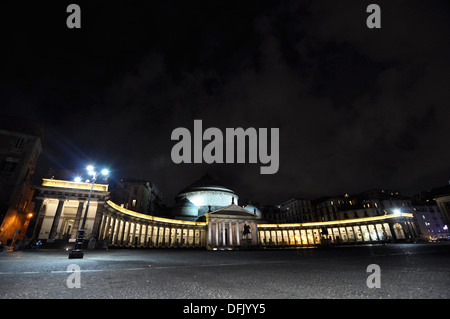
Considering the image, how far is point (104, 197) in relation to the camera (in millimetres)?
29703

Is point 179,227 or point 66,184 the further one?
point 179,227

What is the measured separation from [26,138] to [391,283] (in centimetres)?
4301

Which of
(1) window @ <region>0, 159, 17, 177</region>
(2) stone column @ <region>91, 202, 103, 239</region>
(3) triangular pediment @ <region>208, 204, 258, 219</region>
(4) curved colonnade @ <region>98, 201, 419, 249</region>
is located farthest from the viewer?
(3) triangular pediment @ <region>208, 204, 258, 219</region>

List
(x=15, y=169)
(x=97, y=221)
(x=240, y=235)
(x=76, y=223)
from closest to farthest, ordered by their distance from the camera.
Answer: (x=76, y=223) → (x=97, y=221) → (x=15, y=169) → (x=240, y=235)

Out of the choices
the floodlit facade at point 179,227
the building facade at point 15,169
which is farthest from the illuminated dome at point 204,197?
the building facade at point 15,169

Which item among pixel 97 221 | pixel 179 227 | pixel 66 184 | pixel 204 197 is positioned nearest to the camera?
pixel 97 221

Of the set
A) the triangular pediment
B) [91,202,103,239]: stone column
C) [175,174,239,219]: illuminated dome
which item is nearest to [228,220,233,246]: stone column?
the triangular pediment

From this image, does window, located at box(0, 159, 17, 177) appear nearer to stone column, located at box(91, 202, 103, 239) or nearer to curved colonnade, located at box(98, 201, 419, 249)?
stone column, located at box(91, 202, 103, 239)

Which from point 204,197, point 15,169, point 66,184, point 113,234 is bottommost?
point 113,234

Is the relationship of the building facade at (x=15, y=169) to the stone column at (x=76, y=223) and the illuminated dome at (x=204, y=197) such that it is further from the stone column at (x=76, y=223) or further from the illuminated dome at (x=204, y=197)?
the illuminated dome at (x=204, y=197)

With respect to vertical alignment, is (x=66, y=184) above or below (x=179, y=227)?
above

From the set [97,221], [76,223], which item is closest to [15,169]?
[76,223]

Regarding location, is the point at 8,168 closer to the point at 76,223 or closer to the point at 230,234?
the point at 76,223
